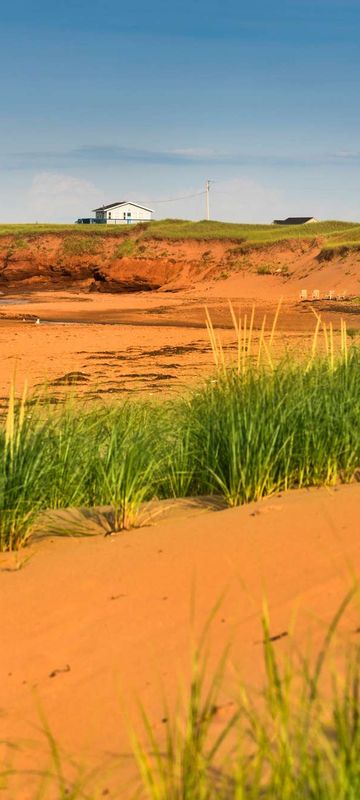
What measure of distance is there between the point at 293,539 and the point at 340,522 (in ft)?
0.97

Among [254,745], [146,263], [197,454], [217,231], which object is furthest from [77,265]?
[254,745]

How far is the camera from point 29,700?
353 centimetres

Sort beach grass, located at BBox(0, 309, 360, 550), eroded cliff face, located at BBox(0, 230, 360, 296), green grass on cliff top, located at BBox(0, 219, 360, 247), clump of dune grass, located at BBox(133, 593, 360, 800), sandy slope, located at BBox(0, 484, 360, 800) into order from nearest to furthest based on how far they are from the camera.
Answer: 1. clump of dune grass, located at BBox(133, 593, 360, 800)
2. sandy slope, located at BBox(0, 484, 360, 800)
3. beach grass, located at BBox(0, 309, 360, 550)
4. eroded cliff face, located at BBox(0, 230, 360, 296)
5. green grass on cliff top, located at BBox(0, 219, 360, 247)

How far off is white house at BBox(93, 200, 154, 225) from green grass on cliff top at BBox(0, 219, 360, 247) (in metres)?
37.1

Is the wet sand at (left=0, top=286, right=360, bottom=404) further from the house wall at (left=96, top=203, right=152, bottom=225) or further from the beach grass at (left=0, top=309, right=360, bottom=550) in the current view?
the house wall at (left=96, top=203, right=152, bottom=225)

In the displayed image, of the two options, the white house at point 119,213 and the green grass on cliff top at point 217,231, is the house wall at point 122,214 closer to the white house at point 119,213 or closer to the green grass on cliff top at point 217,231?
the white house at point 119,213

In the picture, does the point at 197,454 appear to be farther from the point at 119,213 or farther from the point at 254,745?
the point at 119,213

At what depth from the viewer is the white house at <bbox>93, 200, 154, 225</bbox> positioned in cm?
10350

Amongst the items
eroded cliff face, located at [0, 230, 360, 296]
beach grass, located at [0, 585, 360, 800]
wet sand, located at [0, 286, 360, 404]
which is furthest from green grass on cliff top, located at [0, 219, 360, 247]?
beach grass, located at [0, 585, 360, 800]

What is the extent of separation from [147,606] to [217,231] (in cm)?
5485

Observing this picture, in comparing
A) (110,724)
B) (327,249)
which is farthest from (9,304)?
(110,724)

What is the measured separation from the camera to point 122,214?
10400 centimetres

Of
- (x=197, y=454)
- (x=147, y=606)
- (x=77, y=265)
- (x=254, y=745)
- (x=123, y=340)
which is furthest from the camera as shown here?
(x=77, y=265)

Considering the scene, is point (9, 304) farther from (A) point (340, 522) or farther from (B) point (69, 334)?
(A) point (340, 522)
